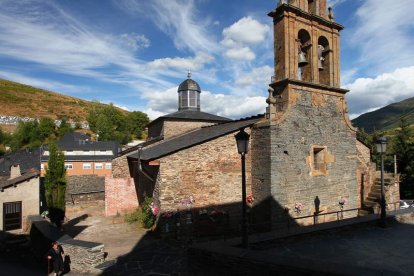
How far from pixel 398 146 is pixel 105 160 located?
132 ft

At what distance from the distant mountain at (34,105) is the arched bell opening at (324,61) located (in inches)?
4195

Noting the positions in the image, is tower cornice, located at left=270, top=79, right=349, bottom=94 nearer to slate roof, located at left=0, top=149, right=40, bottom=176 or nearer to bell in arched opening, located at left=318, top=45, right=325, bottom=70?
bell in arched opening, located at left=318, top=45, right=325, bottom=70

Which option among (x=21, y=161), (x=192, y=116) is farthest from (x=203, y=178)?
(x=21, y=161)

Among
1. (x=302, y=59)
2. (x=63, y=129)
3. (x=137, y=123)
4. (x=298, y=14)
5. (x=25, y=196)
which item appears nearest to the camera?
(x=298, y=14)

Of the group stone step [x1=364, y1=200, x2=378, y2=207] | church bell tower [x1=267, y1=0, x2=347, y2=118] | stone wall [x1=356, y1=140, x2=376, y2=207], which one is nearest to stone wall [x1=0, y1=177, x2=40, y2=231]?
church bell tower [x1=267, y1=0, x2=347, y2=118]

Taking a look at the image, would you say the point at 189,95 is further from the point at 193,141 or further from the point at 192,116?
the point at 193,141

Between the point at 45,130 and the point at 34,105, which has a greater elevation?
the point at 34,105

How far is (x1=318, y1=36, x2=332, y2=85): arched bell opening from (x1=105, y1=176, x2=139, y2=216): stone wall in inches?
485

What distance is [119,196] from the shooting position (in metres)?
18.0

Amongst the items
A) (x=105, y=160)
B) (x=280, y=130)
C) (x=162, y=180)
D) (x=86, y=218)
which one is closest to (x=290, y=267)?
(x=162, y=180)

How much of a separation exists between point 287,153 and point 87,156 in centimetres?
4181

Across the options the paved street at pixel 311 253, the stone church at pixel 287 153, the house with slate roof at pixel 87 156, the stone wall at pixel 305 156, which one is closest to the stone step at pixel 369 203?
the stone church at pixel 287 153

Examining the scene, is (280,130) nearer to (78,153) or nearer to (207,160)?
(207,160)

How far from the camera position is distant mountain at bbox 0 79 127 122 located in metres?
110
